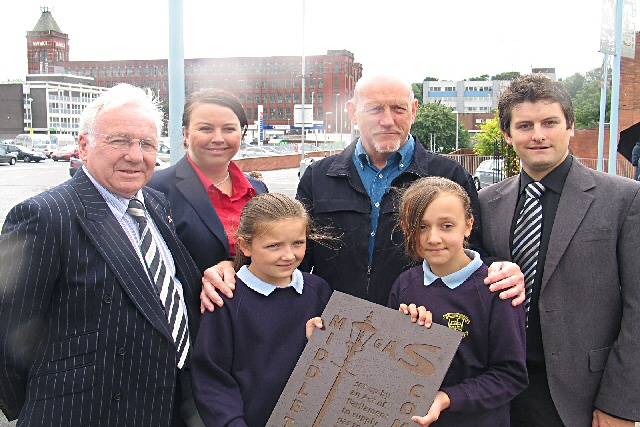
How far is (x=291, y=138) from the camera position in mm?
89375

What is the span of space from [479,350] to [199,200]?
1457mm

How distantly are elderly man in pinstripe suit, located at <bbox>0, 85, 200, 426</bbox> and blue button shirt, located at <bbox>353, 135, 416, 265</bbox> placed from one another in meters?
0.99

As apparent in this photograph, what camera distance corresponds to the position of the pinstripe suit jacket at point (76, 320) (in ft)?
7.04

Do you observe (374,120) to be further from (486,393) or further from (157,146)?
(486,393)

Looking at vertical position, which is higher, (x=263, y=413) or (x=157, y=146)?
(x=157, y=146)

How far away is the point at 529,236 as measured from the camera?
111 inches

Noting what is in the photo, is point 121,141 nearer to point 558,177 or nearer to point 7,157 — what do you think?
point 558,177

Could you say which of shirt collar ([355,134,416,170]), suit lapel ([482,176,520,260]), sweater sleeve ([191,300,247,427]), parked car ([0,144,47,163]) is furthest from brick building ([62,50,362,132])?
sweater sleeve ([191,300,247,427])

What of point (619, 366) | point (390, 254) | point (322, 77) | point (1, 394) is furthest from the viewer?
point (322, 77)

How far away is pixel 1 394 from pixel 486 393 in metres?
1.75

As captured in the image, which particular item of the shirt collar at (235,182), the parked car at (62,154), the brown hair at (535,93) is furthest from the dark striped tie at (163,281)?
the parked car at (62,154)

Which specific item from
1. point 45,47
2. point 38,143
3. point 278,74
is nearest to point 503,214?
point 38,143

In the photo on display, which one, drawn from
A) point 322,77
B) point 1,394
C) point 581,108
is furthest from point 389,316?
point 322,77

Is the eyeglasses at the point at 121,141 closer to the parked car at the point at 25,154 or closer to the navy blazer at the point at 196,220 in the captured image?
the navy blazer at the point at 196,220
